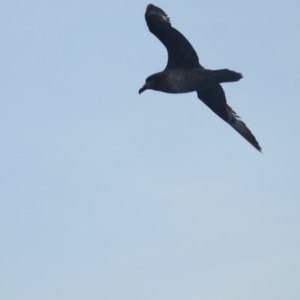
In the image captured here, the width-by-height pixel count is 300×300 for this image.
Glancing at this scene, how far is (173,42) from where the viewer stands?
19.5 meters

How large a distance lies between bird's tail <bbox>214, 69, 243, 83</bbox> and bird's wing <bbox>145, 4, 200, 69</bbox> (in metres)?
0.84

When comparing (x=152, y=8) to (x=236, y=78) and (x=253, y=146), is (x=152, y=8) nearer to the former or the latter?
(x=236, y=78)

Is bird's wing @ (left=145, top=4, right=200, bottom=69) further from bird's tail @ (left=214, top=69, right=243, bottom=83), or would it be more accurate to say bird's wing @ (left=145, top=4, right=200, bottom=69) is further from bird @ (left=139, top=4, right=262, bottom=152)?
bird's tail @ (left=214, top=69, right=243, bottom=83)

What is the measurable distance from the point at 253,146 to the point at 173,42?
14.1 ft

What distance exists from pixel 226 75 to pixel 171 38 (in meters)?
1.73

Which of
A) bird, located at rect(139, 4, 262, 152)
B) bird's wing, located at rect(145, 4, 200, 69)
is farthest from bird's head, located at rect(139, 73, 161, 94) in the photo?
bird's wing, located at rect(145, 4, 200, 69)

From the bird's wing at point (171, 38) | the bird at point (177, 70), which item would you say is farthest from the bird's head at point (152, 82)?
the bird's wing at point (171, 38)

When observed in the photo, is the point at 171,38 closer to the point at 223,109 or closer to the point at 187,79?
the point at 187,79

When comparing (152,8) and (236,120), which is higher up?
(152,8)

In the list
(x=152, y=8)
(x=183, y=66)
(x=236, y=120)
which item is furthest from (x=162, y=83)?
(x=236, y=120)

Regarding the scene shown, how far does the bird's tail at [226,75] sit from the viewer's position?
1908cm

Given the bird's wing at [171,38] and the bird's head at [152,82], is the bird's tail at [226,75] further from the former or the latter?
the bird's head at [152,82]

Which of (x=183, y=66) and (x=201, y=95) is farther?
(x=201, y=95)

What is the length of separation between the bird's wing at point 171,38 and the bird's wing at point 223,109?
2.00 metres
